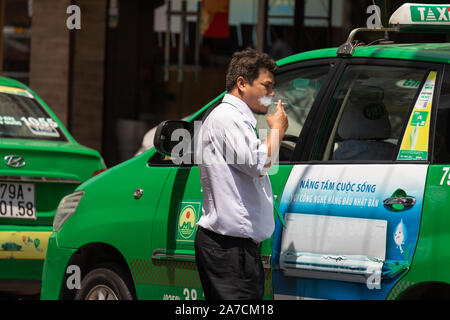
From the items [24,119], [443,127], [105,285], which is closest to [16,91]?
[24,119]

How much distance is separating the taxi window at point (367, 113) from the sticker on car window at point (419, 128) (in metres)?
0.23

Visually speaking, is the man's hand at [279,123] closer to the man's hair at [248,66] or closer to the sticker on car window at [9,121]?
the man's hair at [248,66]

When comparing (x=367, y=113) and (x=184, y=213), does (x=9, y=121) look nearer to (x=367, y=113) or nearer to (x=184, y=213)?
(x=184, y=213)

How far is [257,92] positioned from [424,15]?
3.49 ft

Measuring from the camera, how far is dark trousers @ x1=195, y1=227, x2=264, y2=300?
438 cm

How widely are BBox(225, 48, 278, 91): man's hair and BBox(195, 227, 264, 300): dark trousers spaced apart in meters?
0.75

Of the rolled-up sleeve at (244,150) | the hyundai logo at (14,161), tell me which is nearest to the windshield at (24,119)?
the hyundai logo at (14,161)

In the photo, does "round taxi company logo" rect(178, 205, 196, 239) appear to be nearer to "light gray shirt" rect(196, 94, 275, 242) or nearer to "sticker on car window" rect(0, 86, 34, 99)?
"light gray shirt" rect(196, 94, 275, 242)

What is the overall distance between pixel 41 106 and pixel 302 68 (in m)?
3.68

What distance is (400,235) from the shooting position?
14.4ft

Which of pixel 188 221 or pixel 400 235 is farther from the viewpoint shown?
pixel 188 221

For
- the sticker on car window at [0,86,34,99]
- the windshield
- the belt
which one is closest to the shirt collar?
the belt

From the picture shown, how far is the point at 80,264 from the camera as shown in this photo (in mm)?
6004
